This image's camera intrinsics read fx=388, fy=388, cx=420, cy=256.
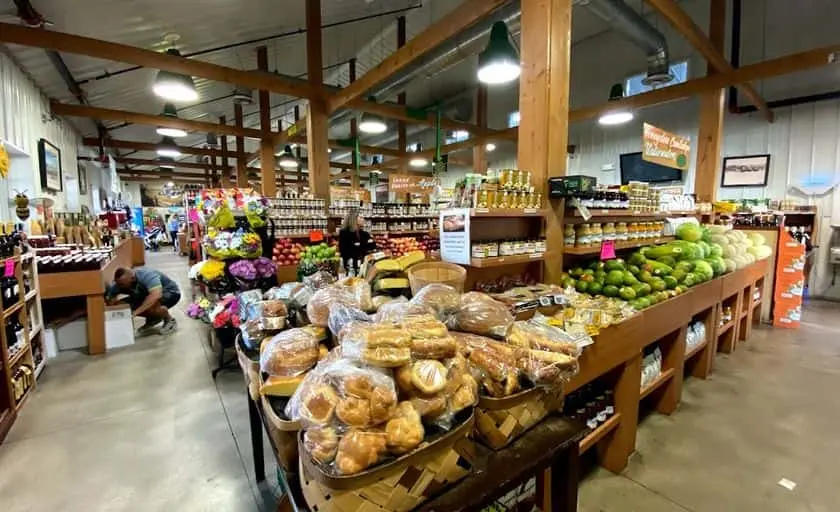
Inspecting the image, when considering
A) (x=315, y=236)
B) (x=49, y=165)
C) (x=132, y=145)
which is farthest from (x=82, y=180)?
(x=315, y=236)

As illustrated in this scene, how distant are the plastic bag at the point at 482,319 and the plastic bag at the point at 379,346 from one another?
15.1 inches

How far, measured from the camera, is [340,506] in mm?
843

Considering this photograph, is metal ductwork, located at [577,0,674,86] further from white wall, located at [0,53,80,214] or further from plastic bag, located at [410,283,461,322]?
white wall, located at [0,53,80,214]

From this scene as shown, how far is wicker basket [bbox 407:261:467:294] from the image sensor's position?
6.41ft

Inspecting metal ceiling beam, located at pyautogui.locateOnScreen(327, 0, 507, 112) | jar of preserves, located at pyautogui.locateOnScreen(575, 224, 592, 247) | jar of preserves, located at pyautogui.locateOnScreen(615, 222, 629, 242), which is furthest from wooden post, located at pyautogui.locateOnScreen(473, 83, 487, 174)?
jar of preserves, located at pyautogui.locateOnScreen(575, 224, 592, 247)

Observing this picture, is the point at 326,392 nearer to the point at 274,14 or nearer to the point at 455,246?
the point at 455,246

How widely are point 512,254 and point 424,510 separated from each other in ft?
5.50

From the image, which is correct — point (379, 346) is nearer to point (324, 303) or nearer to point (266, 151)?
point (324, 303)

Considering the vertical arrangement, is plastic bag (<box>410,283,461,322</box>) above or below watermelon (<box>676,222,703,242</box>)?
below

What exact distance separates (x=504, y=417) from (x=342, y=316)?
0.64 meters

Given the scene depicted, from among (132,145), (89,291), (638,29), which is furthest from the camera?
(132,145)

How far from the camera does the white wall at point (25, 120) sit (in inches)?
197

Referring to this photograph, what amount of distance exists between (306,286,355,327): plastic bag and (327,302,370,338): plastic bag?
1.6 inches

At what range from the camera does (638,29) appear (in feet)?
19.4
